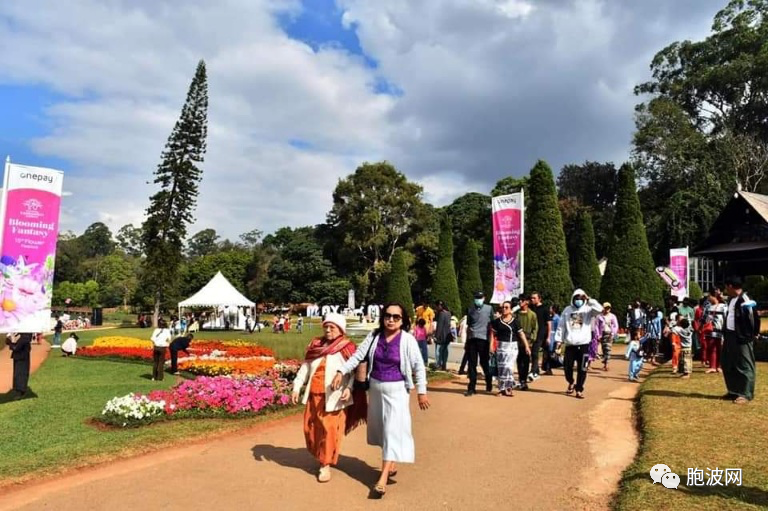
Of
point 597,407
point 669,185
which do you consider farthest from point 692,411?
point 669,185

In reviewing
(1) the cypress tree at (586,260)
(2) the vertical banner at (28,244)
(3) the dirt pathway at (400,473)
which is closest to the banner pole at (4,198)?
(2) the vertical banner at (28,244)

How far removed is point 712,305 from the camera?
1155 cm

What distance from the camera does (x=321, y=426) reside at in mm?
5242

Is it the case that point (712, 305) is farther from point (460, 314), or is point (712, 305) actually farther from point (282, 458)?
point (460, 314)

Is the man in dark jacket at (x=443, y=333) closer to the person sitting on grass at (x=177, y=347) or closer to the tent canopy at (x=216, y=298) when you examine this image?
the person sitting on grass at (x=177, y=347)

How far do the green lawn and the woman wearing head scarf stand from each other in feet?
8.01

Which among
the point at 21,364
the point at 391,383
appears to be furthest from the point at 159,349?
the point at 391,383

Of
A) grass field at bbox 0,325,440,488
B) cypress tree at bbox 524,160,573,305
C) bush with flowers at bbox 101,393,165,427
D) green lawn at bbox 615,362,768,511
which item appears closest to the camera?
A: green lawn at bbox 615,362,768,511

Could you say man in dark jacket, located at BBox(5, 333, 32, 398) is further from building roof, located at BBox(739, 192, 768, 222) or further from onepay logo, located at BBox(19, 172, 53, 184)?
building roof, located at BBox(739, 192, 768, 222)

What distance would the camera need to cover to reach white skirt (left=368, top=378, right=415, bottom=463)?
191 inches

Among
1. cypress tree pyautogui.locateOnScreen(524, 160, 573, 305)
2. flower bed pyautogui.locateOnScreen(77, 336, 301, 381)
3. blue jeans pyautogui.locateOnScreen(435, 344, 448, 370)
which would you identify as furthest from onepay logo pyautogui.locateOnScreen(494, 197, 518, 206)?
cypress tree pyautogui.locateOnScreen(524, 160, 573, 305)

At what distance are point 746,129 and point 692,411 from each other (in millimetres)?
42135
